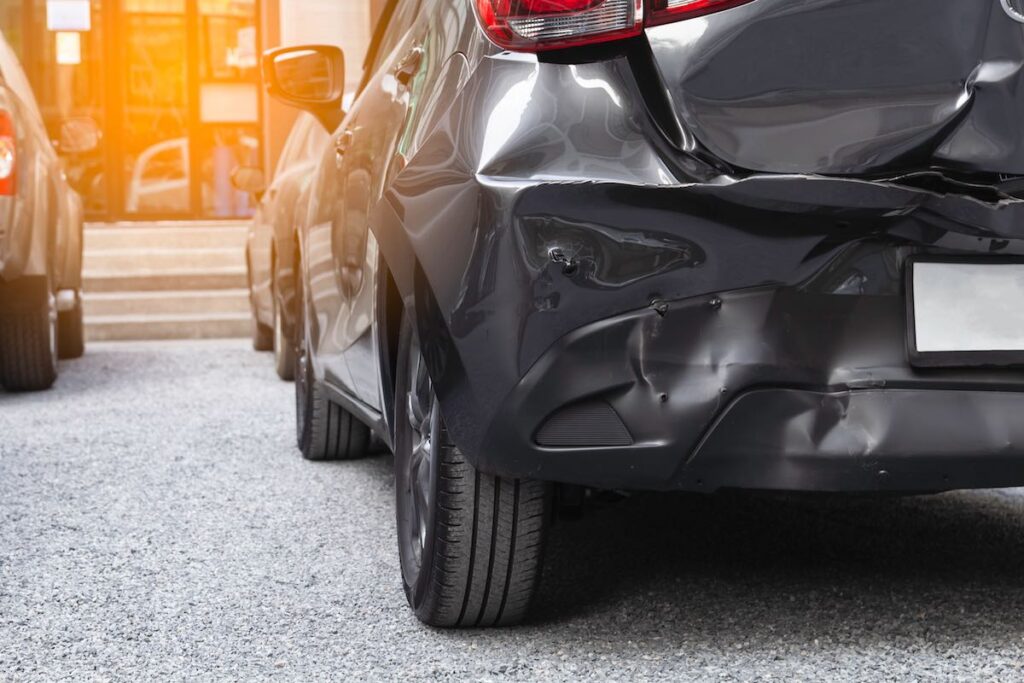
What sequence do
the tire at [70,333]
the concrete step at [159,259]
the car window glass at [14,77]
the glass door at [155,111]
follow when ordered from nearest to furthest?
the car window glass at [14,77]
the tire at [70,333]
the concrete step at [159,259]
the glass door at [155,111]

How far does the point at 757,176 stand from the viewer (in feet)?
7.27

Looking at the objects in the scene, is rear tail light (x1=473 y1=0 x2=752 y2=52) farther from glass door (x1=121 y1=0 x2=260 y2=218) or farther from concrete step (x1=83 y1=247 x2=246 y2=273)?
glass door (x1=121 y1=0 x2=260 y2=218)

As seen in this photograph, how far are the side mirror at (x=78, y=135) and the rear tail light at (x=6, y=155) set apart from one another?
1454mm

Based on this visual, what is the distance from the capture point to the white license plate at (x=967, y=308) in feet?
7.50

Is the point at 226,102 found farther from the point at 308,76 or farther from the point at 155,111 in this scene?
the point at 308,76

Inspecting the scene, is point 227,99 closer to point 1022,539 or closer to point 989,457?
point 1022,539

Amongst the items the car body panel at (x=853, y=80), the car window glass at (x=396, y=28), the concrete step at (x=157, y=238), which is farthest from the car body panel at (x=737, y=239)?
the concrete step at (x=157, y=238)

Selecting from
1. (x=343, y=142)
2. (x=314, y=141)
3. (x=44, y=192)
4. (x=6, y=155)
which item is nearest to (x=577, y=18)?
(x=343, y=142)

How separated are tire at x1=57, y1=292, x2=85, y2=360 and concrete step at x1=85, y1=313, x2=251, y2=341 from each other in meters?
1.35

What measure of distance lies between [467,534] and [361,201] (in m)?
1.02

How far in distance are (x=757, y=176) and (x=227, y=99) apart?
43.4 feet

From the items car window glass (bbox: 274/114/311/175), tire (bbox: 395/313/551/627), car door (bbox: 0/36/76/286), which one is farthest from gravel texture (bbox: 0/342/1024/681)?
car window glass (bbox: 274/114/311/175)

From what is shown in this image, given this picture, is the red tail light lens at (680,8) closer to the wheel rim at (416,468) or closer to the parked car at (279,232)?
the wheel rim at (416,468)

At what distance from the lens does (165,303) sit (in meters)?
10.7
